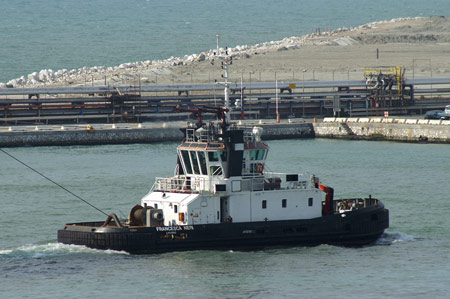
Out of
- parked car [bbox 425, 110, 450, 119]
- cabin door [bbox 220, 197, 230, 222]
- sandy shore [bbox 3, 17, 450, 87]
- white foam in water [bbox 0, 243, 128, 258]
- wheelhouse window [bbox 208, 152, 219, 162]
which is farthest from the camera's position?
sandy shore [bbox 3, 17, 450, 87]

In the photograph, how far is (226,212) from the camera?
35.1 metres

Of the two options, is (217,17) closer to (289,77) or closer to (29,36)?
(29,36)

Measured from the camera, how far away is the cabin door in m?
35.0

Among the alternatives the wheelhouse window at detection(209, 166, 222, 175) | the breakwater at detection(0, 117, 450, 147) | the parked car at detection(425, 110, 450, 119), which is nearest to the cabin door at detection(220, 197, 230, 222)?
the wheelhouse window at detection(209, 166, 222, 175)

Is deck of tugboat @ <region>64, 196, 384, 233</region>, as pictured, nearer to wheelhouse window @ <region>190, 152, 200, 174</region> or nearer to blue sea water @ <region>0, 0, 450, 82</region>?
wheelhouse window @ <region>190, 152, 200, 174</region>

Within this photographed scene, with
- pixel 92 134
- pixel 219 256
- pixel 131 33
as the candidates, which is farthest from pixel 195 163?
pixel 131 33

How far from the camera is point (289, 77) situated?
103438 millimetres

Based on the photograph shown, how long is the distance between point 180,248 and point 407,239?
8.75 metres

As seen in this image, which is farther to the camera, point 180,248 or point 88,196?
point 88,196

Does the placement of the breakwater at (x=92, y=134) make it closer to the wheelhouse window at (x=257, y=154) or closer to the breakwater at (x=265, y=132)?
the breakwater at (x=265, y=132)

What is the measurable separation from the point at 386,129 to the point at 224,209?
1463 inches

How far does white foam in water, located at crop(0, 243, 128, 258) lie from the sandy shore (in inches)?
2517

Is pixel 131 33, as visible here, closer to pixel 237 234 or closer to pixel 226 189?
pixel 226 189

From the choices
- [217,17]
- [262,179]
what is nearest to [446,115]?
[262,179]
